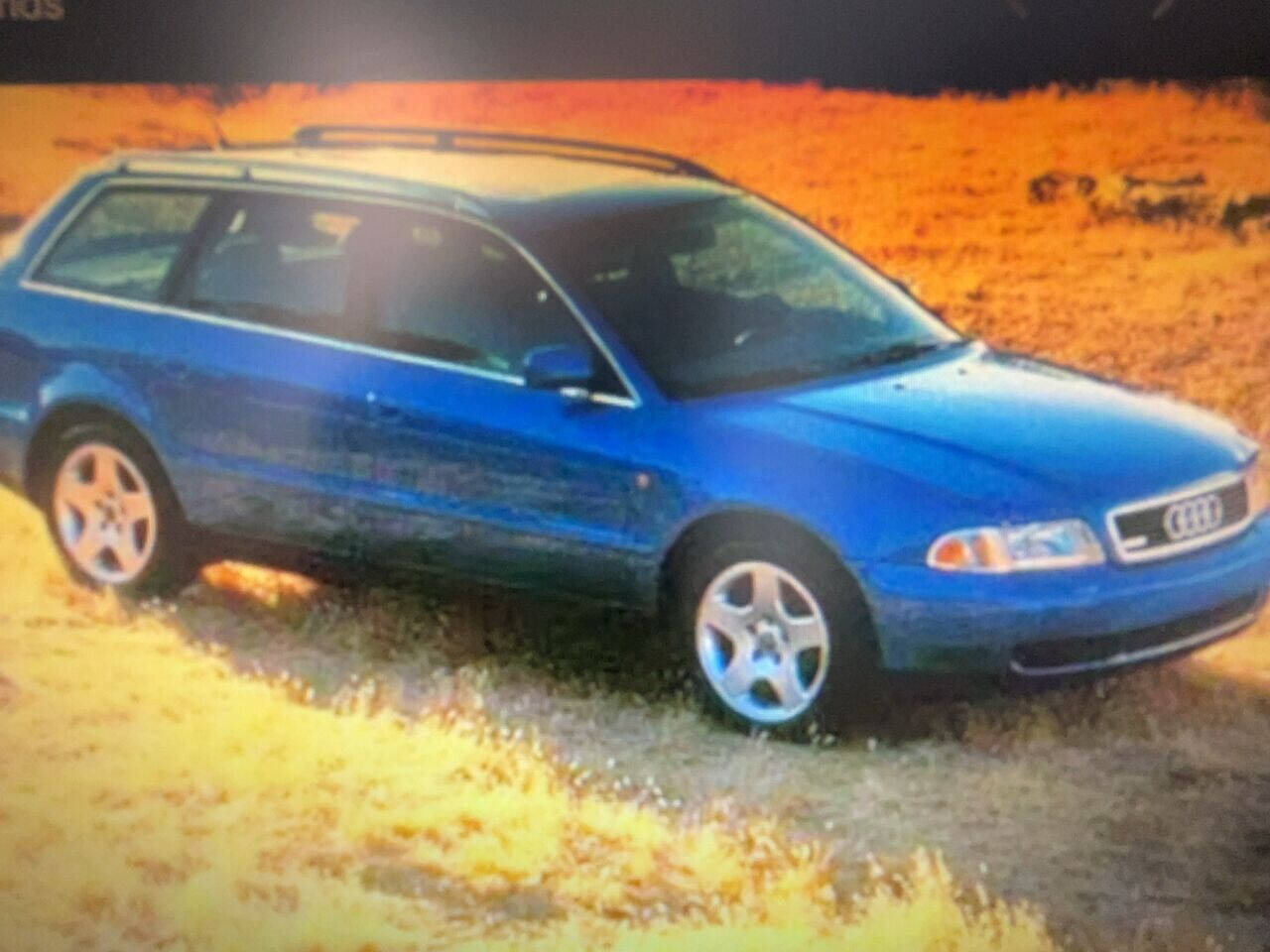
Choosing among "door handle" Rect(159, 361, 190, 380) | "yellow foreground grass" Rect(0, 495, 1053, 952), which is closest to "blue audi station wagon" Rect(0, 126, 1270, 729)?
"door handle" Rect(159, 361, 190, 380)

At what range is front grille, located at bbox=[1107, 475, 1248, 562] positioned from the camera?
10.4 ft

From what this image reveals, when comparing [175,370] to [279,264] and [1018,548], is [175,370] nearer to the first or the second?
[279,264]

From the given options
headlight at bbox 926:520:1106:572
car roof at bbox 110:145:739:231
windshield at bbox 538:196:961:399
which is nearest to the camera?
headlight at bbox 926:520:1106:572

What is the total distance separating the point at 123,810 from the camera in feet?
11.6

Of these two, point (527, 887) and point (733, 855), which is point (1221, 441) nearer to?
point (733, 855)

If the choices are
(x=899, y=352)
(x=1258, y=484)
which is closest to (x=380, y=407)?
(x=899, y=352)

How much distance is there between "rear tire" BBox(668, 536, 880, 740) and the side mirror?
34 cm

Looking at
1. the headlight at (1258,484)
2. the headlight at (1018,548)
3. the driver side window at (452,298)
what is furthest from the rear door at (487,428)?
the headlight at (1258,484)

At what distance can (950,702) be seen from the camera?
130 inches

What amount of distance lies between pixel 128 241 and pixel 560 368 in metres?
0.96

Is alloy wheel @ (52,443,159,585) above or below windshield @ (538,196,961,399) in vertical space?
below

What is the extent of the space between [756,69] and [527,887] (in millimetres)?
1515

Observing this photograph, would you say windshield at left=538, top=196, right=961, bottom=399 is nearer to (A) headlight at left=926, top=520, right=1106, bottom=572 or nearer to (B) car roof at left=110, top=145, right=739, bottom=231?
(B) car roof at left=110, top=145, right=739, bottom=231

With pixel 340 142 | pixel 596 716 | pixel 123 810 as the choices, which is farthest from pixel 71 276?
pixel 596 716
